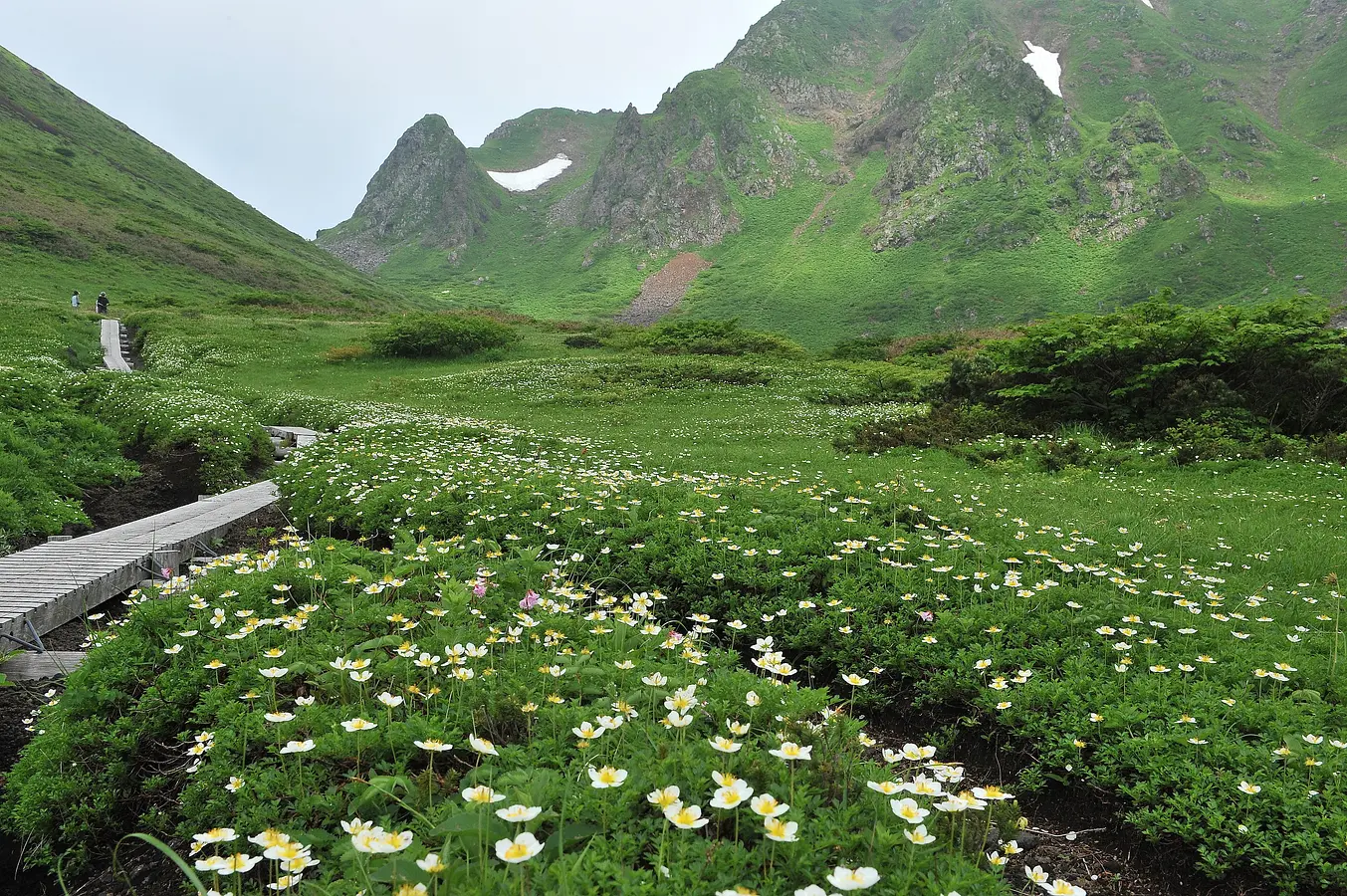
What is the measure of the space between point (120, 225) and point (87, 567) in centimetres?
7911

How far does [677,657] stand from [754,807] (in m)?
2.17

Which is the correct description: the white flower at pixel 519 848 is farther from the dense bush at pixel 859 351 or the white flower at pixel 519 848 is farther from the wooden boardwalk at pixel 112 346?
the dense bush at pixel 859 351

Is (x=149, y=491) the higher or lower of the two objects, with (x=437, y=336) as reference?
lower

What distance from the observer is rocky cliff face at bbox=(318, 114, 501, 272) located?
161 metres

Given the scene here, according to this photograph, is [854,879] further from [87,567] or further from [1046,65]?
[1046,65]

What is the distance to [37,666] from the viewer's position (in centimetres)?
445

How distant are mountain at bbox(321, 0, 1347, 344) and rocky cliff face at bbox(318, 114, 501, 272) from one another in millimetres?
3977

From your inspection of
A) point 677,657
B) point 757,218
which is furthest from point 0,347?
point 757,218

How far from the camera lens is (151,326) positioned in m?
34.8

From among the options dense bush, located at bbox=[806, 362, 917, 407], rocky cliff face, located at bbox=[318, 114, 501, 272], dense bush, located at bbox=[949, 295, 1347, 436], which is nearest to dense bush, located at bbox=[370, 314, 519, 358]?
dense bush, located at bbox=[806, 362, 917, 407]

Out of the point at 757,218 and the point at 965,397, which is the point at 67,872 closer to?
the point at 965,397

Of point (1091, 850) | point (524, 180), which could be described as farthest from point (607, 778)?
point (524, 180)

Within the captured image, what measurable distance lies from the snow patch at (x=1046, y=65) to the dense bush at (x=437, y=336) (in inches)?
5355

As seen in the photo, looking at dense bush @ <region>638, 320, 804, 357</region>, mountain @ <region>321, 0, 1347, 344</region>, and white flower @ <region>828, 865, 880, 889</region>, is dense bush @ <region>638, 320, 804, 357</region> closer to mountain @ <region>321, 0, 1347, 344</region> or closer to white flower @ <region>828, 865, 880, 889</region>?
white flower @ <region>828, 865, 880, 889</region>
